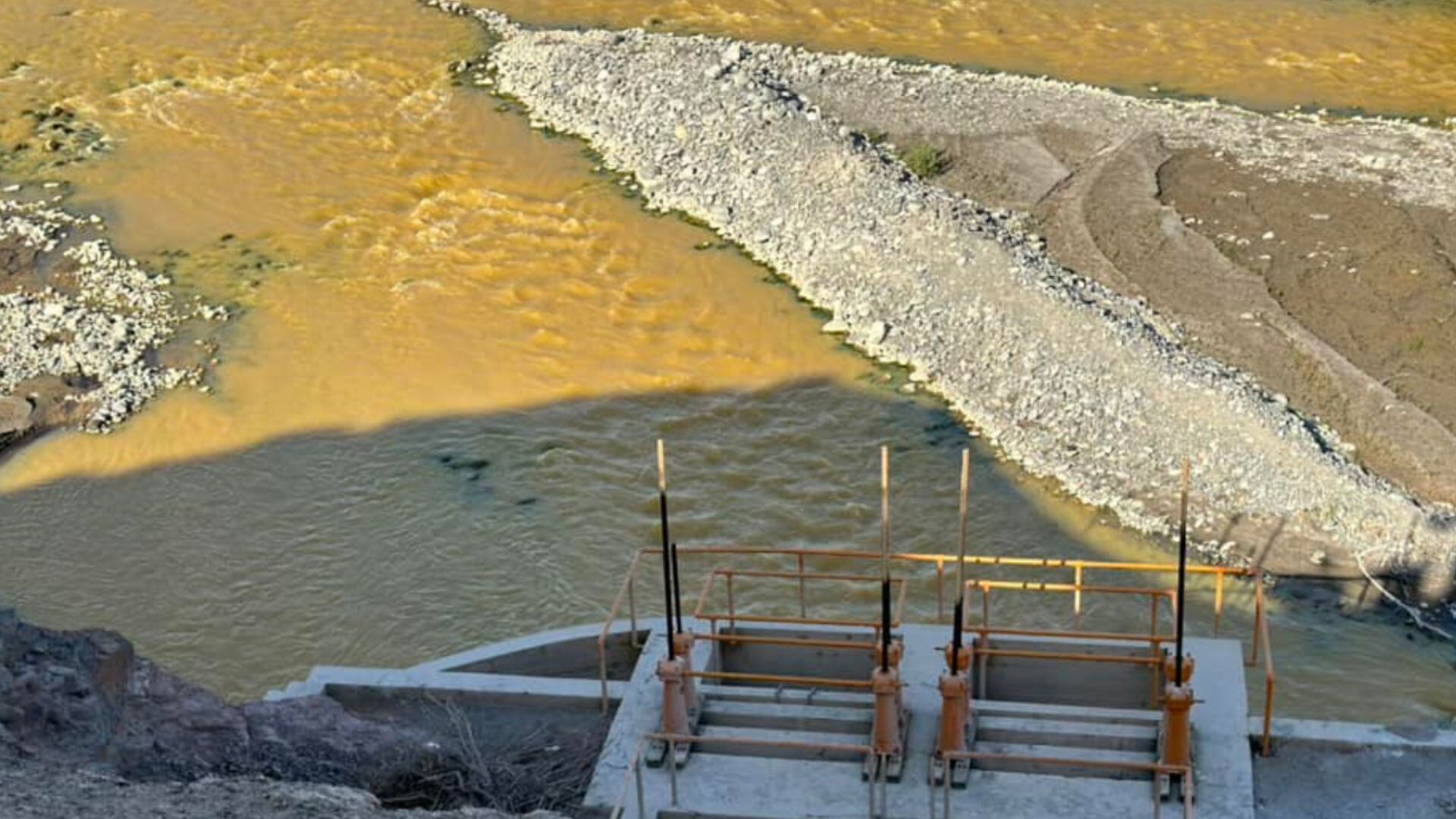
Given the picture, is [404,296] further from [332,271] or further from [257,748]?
[257,748]

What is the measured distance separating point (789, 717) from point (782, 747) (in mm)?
347

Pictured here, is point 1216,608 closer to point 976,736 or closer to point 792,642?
point 976,736

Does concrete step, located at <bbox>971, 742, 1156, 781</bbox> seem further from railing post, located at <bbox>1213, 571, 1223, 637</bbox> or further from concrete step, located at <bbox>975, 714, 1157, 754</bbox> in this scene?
railing post, located at <bbox>1213, 571, 1223, 637</bbox>

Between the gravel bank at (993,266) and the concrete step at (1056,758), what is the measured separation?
17.5 ft

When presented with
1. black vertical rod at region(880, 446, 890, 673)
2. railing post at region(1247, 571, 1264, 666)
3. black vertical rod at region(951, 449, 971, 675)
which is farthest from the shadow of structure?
black vertical rod at region(951, 449, 971, 675)

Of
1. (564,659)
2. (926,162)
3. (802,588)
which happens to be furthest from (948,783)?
(926,162)

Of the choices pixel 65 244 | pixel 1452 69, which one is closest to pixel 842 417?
pixel 65 244

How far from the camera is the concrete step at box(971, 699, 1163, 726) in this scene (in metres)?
12.6

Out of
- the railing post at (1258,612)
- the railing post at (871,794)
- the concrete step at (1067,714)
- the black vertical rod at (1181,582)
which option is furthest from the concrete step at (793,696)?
the railing post at (1258,612)

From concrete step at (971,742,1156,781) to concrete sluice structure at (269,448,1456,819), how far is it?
0.01 meters

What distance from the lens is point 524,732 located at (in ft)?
43.5

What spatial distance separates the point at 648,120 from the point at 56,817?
56.3ft

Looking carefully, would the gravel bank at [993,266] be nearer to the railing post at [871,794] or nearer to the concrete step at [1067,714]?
the concrete step at [1067,714]

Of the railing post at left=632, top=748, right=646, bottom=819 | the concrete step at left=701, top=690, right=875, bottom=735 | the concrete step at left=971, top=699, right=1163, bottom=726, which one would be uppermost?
the concrete step at left=971, top=699, right=1163, bottom=726
